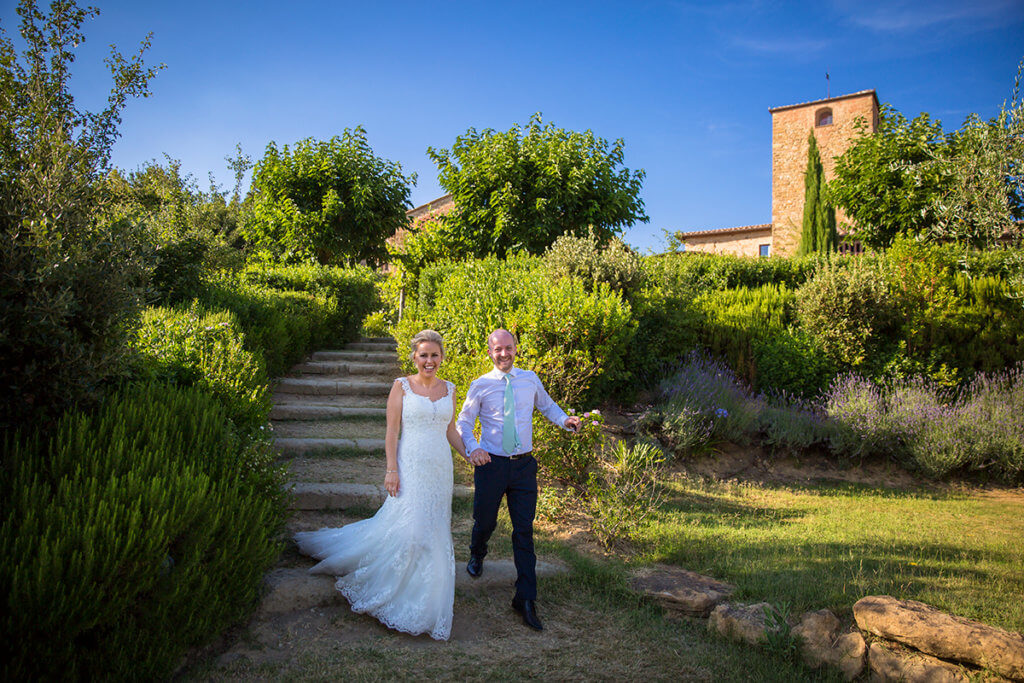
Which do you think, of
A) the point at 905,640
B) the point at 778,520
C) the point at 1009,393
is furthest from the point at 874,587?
the point at 1009,393

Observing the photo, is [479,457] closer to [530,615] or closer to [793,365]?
[530,615]

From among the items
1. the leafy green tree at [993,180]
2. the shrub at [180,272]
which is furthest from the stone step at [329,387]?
the leafy green tree at [993,180]

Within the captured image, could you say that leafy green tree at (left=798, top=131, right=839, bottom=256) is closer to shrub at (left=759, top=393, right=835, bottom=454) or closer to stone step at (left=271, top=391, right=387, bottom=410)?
shrub at (left=759, top=393, right=835, bottom=454)

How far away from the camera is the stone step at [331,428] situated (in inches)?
272

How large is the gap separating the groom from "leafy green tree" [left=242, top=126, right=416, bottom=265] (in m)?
11.6

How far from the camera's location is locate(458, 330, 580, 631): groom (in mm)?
3818

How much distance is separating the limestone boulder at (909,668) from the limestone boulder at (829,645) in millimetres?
67

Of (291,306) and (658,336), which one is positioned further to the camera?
(291,306)

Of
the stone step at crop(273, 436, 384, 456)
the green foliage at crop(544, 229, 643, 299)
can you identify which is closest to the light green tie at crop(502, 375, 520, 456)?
the stone step at crop(273, 436, 384, 456)

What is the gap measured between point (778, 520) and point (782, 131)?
30.5 meters

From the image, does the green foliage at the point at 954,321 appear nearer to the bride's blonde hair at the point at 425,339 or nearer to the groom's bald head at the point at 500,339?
the groom's bald head at the point at 500,339

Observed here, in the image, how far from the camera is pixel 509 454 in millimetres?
3916

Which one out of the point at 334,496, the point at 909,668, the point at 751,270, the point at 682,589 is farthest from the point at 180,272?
the point at 751,270

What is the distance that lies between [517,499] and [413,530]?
2.44 feet
